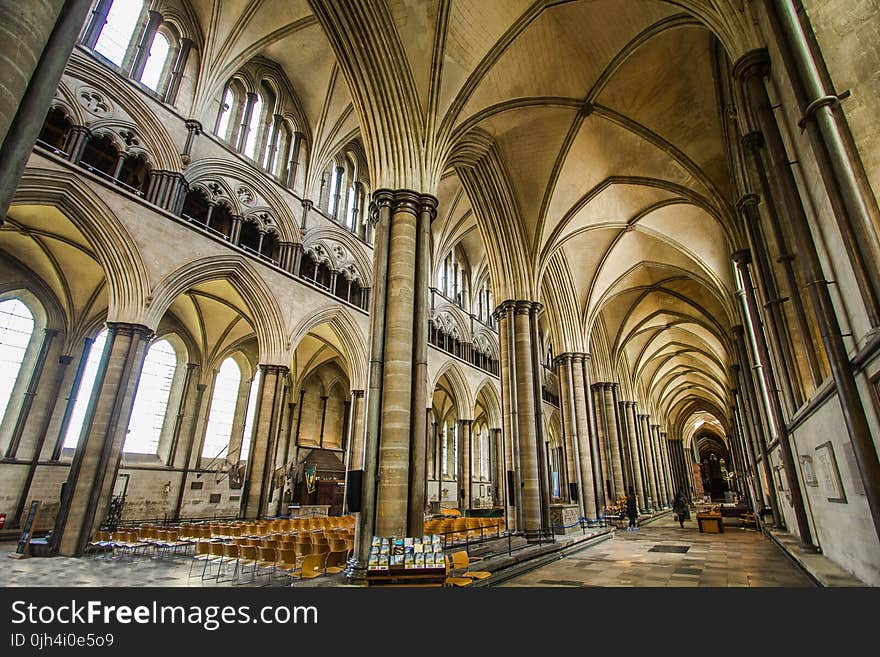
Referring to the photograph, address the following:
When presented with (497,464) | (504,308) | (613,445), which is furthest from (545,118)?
(497,464)

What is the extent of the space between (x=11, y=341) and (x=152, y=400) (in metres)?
4.75

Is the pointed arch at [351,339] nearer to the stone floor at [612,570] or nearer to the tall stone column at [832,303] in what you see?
the stone floor at [612,570]

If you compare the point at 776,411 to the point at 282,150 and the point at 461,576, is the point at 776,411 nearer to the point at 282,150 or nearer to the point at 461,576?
the point at 461,576

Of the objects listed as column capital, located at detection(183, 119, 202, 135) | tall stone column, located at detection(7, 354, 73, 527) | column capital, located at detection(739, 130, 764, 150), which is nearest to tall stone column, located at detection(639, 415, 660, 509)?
column capital, located at detection(739, 130, 764, 150)

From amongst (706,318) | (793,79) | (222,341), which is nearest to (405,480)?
(793,79)

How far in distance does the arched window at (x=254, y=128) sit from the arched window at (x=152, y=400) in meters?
8.46

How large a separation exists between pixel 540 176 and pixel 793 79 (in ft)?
34.9

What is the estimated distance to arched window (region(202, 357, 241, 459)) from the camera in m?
19.1

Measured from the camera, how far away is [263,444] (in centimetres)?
1416

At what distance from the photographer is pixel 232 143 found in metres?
15.2

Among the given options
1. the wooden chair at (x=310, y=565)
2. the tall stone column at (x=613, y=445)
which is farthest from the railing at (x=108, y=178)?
the tall stone column at (x=613, y=445)

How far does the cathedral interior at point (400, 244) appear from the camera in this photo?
456 cm
